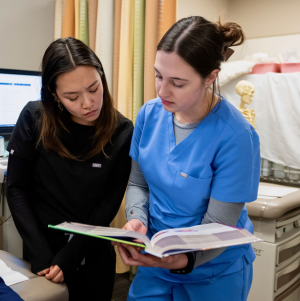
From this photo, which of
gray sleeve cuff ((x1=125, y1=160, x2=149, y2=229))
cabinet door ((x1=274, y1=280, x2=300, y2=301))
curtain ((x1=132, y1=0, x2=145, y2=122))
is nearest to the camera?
gray sleeve cuff ((x1=125, y1=160, x2=149, y2=229))

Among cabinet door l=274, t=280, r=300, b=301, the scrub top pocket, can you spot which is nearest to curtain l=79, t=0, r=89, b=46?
the scrub top pocket

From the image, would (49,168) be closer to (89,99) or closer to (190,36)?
(89,99)

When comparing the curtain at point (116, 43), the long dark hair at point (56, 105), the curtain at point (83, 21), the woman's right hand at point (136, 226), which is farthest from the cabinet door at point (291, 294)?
the curtain at point (83, 21)

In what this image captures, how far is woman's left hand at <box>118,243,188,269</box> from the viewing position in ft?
2.62

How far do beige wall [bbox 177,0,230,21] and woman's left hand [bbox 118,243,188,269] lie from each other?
173 centimetres

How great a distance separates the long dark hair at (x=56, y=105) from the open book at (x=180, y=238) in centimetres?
46

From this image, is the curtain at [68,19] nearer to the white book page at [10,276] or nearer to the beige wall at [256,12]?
the beige wall at [256,12]

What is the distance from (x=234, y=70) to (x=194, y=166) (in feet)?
4.39

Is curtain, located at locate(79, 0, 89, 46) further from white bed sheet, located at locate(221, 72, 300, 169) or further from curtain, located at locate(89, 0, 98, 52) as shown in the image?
white bed sheet, located at locate(221, 72, 300, 169)

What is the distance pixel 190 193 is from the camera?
921 millimetres

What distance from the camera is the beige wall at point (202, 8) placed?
218 cm

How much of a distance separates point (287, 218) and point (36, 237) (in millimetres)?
1267

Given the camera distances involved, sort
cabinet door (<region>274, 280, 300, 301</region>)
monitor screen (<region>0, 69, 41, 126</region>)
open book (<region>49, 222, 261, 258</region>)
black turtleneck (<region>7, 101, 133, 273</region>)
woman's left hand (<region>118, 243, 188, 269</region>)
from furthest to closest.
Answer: monitor screen (<region>0, 69, 41, 126</region>) < cabinet door (<region>274, 280, 300, 301</region>) < black turtleneck (<region>7, 101, 133, 273</region>) < woman's left hand (<region>118, 243, 188, 269</region>) < open book (<region>49, 222, 261, 258</region>)

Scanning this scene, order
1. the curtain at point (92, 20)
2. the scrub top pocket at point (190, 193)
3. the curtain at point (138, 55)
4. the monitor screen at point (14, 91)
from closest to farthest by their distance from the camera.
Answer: the scrub top pocket at point (190, 193) → the curtain at point (138, 55) → the monitor screen at point (14, 91) → the curtain at point (92, 20)
